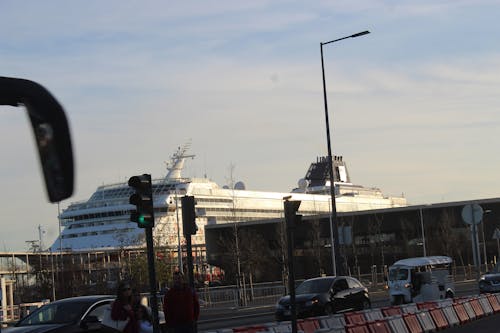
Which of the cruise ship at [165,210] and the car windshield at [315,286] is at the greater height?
the cruise ship at [165,210]

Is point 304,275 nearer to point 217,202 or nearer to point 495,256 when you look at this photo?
point 495,256

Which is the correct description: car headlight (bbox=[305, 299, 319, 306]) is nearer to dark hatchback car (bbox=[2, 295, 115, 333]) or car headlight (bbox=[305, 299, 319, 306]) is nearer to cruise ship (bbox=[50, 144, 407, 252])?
dark hatchback car (bbox=[2, 295, 115, 333])

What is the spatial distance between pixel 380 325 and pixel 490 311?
401 inches

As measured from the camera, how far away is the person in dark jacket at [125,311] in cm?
1291

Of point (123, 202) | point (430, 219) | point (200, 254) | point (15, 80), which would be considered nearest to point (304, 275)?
point (430, 219)

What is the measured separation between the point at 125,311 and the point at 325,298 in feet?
54.6

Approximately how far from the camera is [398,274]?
1470 inches

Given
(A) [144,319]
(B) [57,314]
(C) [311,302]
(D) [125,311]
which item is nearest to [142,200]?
(A) [144,319]

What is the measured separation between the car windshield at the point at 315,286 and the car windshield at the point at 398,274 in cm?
793

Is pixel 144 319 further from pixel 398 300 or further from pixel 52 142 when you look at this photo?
pixel 398 300

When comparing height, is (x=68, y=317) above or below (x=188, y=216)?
below

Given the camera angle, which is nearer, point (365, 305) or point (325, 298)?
point (325, 298)

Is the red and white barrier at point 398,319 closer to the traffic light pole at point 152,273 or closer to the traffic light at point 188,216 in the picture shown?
the traffic light at point 188,216

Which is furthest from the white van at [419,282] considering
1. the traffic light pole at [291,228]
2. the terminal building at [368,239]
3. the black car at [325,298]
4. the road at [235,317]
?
the terminal building at [368,239]
